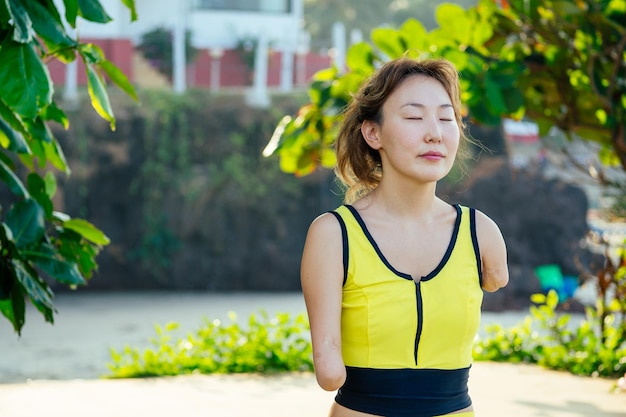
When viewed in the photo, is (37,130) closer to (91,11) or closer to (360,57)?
(91,11)

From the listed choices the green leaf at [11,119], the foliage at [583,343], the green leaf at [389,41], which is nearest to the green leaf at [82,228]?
the green leaf at [11,119]

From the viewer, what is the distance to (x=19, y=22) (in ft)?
6.97

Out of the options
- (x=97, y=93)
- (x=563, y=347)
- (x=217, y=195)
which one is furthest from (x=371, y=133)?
(x=217, y=195)

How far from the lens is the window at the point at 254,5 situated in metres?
19.7

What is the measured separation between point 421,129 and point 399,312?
1.26 feet

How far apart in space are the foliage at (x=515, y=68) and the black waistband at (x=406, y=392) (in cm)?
253

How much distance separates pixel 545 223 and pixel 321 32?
18037 millimetres

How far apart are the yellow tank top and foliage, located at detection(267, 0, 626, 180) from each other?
248 centimetres

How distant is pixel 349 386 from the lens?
1.99 metres

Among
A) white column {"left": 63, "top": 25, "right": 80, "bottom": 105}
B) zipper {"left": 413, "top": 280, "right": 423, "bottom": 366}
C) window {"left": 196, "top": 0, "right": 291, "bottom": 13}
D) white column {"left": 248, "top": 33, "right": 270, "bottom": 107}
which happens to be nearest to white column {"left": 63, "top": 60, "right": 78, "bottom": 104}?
white column {"left": 63, "top": 25, "right": 80, "bottom": 105}

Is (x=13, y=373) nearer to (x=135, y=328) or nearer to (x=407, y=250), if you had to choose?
(x=135, y=328)

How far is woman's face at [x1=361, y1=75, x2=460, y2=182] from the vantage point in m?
1.98

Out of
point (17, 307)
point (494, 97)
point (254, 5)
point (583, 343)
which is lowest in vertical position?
point (583, 343)

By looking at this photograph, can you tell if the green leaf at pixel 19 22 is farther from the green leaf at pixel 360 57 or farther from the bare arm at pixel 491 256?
the green leaf at pixel 360 57
